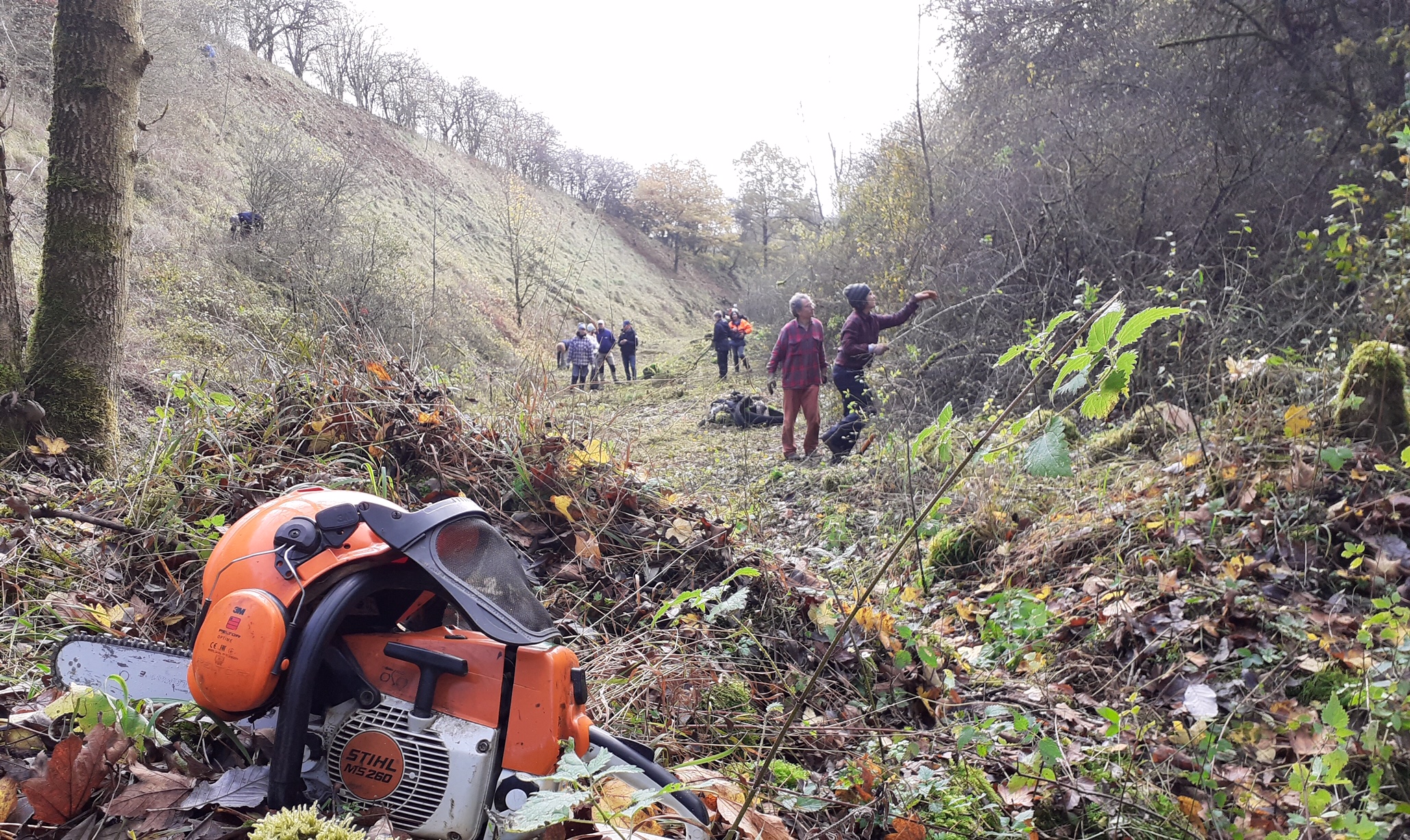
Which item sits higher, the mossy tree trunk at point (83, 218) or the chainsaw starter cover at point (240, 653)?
the mossy tree trunk at point (83, 218)

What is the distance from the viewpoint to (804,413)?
854 centimetres

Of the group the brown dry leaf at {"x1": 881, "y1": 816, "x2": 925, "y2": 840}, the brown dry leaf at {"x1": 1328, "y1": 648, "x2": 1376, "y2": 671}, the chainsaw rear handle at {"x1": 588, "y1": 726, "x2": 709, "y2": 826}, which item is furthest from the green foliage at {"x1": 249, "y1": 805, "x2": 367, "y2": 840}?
the brown dry leaf at {"x1": 1328, "y1": 648, "x2": 1376, "y2": 671}

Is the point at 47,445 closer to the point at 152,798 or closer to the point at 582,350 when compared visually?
the point at 152,798

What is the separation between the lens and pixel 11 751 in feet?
6.37

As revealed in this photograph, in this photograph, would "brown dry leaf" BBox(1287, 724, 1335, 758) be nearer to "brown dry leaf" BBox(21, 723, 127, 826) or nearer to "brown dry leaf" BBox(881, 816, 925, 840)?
"brown dry leaf" BBox(881, 816, 925, 840)

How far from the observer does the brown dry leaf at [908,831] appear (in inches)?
88.8

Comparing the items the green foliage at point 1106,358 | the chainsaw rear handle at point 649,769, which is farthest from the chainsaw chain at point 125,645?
the green foliage at point 1106,358

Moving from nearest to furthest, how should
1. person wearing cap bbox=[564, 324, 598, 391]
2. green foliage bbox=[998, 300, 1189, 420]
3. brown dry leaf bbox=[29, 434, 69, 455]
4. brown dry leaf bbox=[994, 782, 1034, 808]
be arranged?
green foliage bbox=[998, 300, 1189, 420] < brown dry leaf bbox=[994, 782, 1034, 808] < brown dry leaf bbox=[29, 434, 69, 455] < person wearing cap bbox=[564, 324, 598, 391]

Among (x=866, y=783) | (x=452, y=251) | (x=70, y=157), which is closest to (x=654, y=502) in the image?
(x=866, y=783)

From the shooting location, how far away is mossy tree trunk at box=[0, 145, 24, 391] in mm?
4598

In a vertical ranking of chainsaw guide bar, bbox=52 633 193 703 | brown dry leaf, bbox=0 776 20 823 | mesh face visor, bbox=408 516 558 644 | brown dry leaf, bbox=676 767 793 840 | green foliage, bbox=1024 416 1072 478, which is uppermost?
green foliage, bbox=1024 416 1072 478

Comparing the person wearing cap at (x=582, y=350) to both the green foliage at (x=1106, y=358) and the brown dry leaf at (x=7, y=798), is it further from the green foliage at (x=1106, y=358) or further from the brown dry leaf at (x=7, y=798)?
the green foliage at (x=1106, y=358)

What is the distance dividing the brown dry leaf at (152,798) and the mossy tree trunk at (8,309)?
13.4 feet

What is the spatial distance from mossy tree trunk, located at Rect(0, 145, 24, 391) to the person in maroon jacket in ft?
22.4
